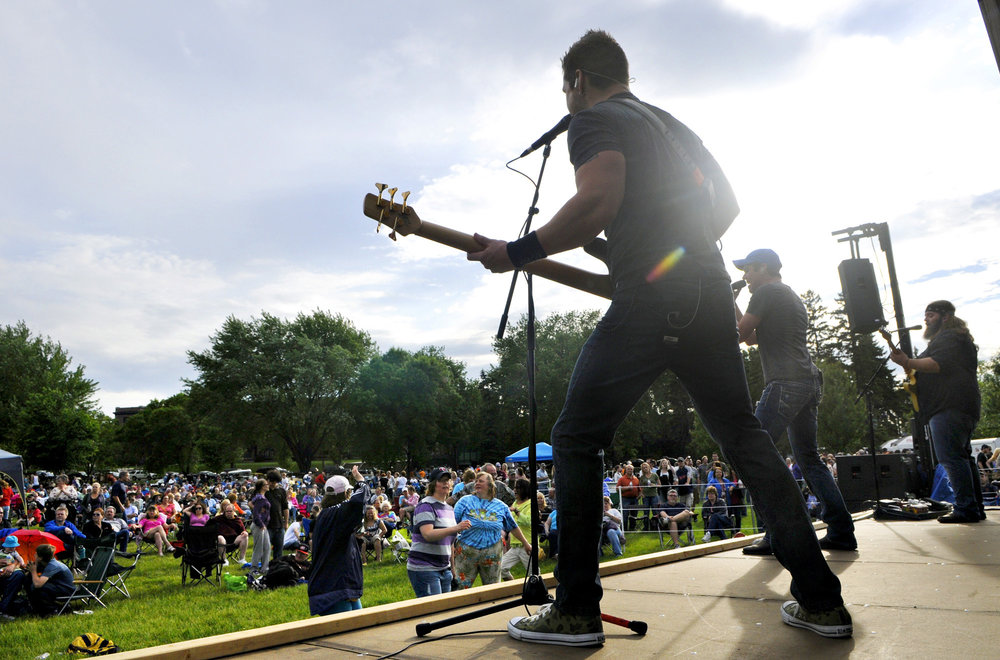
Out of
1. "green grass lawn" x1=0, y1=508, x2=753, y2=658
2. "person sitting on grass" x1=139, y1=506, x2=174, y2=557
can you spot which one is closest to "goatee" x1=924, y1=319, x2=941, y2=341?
"green grass lawn" x1=0, y1=508, x2=753, y2=658

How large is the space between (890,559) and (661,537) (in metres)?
12.2

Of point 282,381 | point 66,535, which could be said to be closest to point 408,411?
point 282,381

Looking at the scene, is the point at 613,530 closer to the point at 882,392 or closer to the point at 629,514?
the point at 629,514

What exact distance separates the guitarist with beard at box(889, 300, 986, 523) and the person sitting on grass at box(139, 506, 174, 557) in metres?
18.1

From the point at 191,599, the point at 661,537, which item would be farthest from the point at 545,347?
the point at 191,599

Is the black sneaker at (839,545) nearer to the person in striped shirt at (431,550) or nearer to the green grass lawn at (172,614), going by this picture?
the person in striped shirt at (431,550)

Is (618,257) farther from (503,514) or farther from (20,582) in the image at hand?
(20,582)

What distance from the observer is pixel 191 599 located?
11922 mm

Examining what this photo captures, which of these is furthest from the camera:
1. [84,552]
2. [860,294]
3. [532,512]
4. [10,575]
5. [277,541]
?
[277,541]

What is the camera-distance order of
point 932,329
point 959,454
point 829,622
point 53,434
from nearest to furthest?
point 829,622
point 959,454
point 932,329
point 53,434

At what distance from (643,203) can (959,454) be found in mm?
4445

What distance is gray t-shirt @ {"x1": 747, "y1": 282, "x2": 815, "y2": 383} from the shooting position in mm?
3896

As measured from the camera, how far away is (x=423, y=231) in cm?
271

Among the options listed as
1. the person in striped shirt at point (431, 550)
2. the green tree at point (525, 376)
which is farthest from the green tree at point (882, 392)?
the person in striped shirt at point (431, 550)
